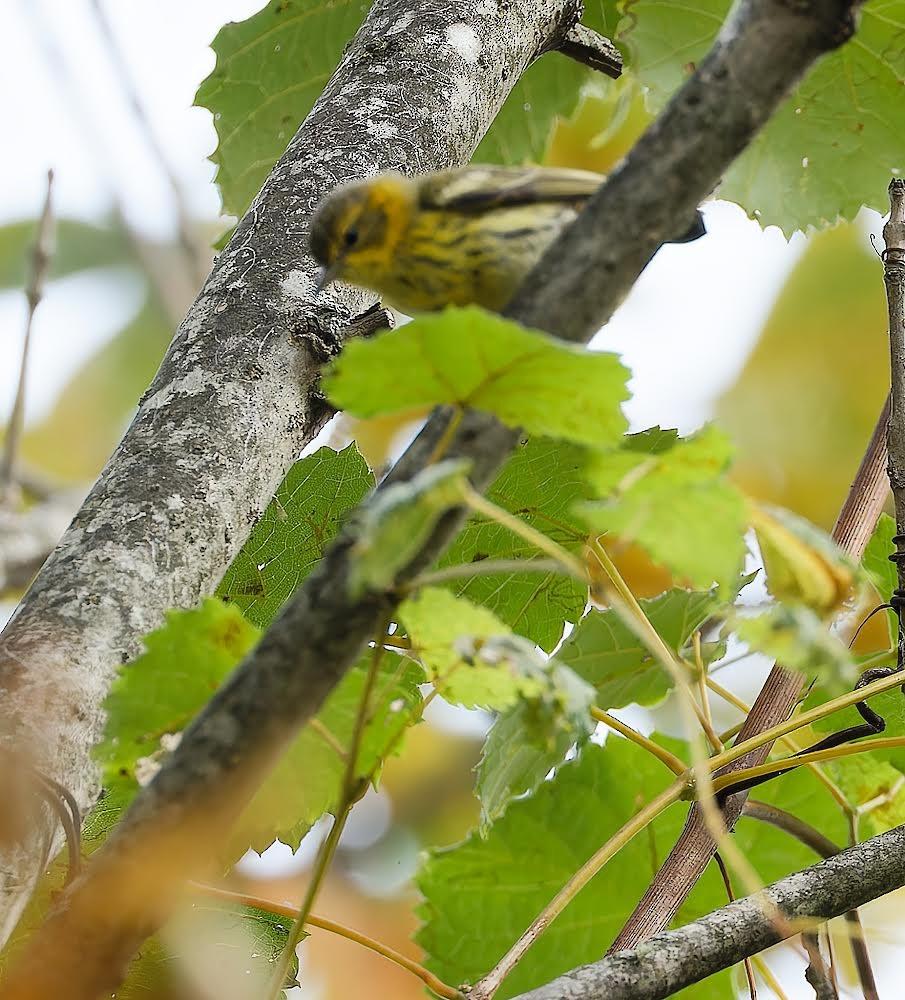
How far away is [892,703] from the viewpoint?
2182mm

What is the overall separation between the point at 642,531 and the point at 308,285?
1.11 m

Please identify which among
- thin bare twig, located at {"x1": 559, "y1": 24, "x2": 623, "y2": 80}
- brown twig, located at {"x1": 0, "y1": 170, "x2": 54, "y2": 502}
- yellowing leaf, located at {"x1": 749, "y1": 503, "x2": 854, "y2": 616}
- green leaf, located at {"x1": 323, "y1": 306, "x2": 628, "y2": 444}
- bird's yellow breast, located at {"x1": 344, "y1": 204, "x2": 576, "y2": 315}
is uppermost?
thin bare twig, located at {"x1": 559, "y1": 24, "x2": 623, "y2": 80}

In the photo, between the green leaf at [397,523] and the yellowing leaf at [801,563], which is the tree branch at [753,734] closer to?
the yellowing leaf at [801,563]

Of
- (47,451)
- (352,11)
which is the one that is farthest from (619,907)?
(47,451)

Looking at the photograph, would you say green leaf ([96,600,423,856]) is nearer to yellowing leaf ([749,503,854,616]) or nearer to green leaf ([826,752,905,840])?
yellowing leaf ([749,503,854,616])

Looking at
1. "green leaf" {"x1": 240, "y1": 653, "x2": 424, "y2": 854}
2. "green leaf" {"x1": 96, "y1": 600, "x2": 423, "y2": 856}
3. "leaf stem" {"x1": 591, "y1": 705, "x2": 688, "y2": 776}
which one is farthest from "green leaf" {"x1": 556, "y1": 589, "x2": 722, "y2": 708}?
"green leaf" {"x1": 96, "y1": 600, "x2": 423, "y2": 856}

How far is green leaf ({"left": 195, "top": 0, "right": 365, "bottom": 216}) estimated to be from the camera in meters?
3.18

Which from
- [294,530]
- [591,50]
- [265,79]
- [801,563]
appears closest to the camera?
[801,563]

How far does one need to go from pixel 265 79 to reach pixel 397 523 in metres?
2.72

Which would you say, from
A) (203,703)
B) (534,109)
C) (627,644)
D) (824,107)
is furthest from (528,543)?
(534,109)

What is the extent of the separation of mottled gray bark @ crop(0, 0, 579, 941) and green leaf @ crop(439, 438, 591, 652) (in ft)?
1.41

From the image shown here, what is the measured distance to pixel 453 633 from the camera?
Result: 1046 mm

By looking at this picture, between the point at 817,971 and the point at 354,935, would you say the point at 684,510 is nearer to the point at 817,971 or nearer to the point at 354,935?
the point at 354,935

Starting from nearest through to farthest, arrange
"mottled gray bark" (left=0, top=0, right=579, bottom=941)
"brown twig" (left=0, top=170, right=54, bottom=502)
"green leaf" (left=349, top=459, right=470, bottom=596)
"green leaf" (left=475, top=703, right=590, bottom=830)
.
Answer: "green leaf" (left=349, top=459, right=470, bottom=596), "mottled gray bark" (left=0, top=0, right=579, bottom=941), "green leaf" (left=475, top=703, right=590, bottom=830), "brown twig" (left=0, top=170, right=54, bottom=502)
